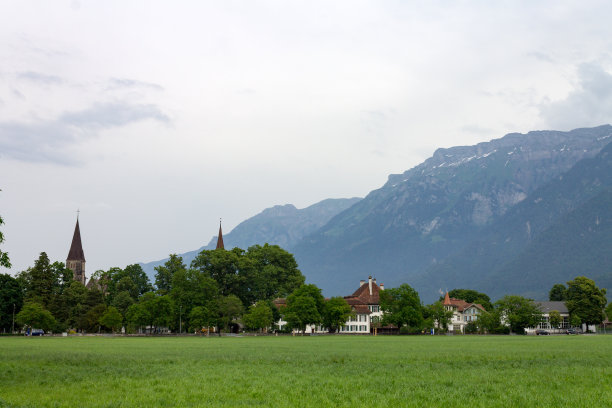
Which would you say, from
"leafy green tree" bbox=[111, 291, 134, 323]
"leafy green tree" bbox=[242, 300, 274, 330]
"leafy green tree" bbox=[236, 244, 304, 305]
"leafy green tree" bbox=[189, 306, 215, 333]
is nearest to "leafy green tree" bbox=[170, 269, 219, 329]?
"leafy green tree" bbox=[189, 306, 215, 333]

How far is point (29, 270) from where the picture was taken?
143m

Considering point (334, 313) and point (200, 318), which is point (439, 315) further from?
point (200, 318)

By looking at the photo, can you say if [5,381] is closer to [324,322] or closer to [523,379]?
[523,379]

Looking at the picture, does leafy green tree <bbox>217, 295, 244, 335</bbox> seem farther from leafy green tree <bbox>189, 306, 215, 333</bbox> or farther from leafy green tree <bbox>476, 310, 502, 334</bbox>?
leafy green tree <bbox>476, 310, 502, 334</bbox>

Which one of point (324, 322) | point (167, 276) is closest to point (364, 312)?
point (324, 322)

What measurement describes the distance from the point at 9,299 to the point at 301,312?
6360cm

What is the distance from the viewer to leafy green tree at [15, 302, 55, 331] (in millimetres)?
120062

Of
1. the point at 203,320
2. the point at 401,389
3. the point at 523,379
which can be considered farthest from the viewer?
the point at 203,320

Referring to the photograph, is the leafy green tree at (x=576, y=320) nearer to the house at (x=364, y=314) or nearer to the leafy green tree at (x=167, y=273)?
the house at (x=364, y=314)

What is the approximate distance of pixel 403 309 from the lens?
12481 cm

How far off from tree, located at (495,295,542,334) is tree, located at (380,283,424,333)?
66.1 ft

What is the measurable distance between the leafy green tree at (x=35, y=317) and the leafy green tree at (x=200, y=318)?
93.8ft

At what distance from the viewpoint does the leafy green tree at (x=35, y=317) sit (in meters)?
120

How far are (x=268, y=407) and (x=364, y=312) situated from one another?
139 metres
